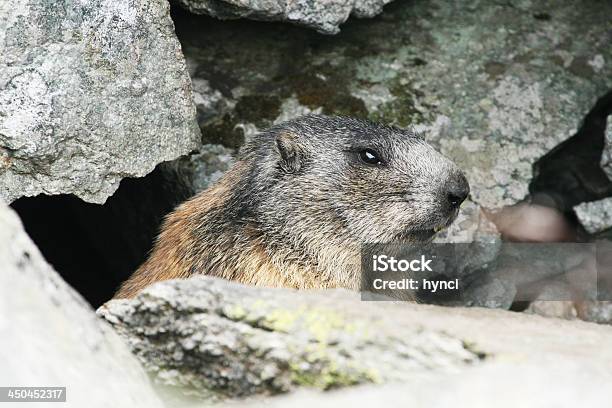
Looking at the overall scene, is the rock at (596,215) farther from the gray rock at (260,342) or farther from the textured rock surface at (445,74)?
the gray rock at (260,342)

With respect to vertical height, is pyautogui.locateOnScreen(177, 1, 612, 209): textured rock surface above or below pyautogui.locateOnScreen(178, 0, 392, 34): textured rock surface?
below

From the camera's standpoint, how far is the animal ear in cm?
704

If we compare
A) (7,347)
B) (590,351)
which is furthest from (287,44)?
(7,347)

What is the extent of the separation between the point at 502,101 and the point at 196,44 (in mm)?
2730

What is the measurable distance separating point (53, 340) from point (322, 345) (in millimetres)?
1325

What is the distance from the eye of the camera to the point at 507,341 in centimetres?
476

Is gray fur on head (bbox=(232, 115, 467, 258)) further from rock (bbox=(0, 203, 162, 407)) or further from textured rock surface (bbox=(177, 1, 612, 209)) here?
rock (bbox=(0, 203, 162, 407))

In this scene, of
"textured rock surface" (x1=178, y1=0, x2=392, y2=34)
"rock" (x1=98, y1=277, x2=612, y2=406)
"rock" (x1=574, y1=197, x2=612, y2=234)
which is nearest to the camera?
"rock" (x1=98, y1=277, x2=612, y2=406)

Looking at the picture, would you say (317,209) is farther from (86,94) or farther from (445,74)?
(445,74)

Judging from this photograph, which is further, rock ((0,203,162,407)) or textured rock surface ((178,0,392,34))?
textured rock surface ((178,0,392,34))

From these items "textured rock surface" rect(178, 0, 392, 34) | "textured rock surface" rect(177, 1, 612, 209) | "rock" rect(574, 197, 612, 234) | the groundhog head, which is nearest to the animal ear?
the groundhog head

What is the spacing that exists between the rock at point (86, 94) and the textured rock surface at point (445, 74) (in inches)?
50.5

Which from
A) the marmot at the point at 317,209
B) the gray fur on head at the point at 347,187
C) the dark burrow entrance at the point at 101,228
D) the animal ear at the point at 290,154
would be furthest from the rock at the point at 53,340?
the dark burrow entrance at the point at 101,228

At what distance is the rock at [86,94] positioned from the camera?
6.45 metres
